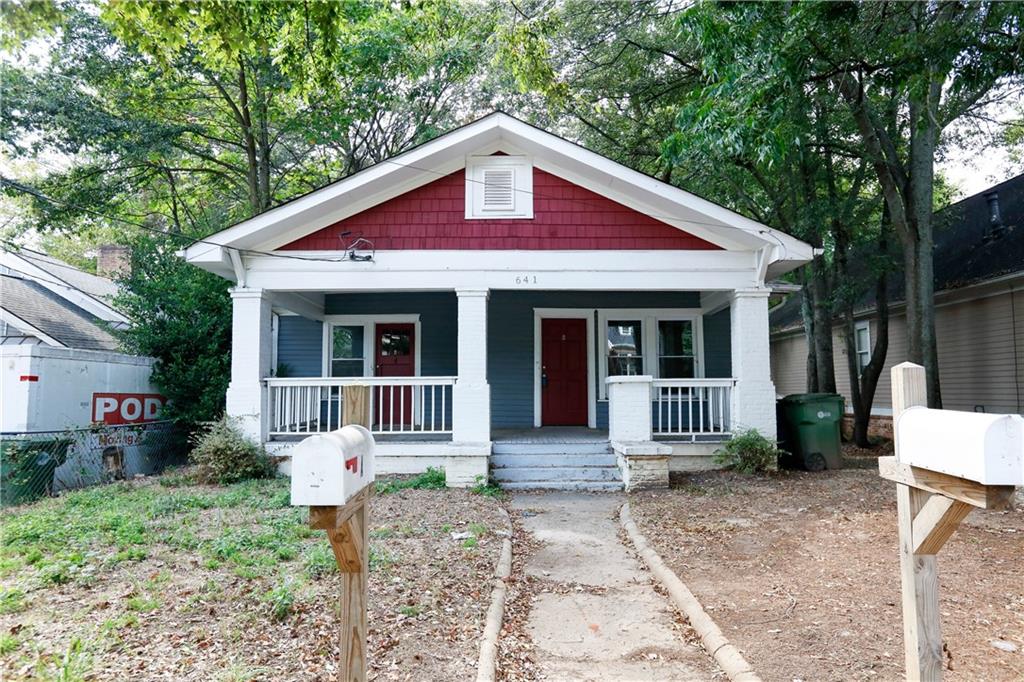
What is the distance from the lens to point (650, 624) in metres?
4.21

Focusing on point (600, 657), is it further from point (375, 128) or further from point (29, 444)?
point (375, 128)

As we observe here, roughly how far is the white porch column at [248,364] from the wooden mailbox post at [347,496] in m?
7.44

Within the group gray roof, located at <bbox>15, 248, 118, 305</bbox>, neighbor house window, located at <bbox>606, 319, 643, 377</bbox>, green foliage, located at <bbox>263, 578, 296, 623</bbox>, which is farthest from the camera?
gray roof, located at <bbox>15, 248, 118, 305</bbox>

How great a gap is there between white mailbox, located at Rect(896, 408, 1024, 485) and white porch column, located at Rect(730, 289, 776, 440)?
7.51 meters

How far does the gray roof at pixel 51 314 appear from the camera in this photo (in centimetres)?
1563

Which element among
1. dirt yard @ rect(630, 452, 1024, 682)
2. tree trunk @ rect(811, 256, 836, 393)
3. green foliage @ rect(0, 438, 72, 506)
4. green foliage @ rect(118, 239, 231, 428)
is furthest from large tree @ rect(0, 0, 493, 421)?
tree trunk @ rect(811, 256, 836, 393)

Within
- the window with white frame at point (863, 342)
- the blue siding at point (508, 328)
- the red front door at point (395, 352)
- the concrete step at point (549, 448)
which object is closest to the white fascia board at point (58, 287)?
the red front door at point (395, 352)

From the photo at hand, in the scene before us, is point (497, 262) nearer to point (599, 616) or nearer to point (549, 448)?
point (549, 448)

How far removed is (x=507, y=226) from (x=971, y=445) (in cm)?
807

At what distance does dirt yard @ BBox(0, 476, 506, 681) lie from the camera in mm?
3301

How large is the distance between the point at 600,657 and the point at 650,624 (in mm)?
642

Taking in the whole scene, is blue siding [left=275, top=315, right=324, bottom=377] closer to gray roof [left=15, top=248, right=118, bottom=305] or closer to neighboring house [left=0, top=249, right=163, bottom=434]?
neighboring house [left=0, top=249, right=163, bottom=434]

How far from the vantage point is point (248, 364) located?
9305 millimetres

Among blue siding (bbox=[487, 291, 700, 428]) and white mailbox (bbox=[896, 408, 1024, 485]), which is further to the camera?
blue siding (bbox=[487, 291, 700, 428])
